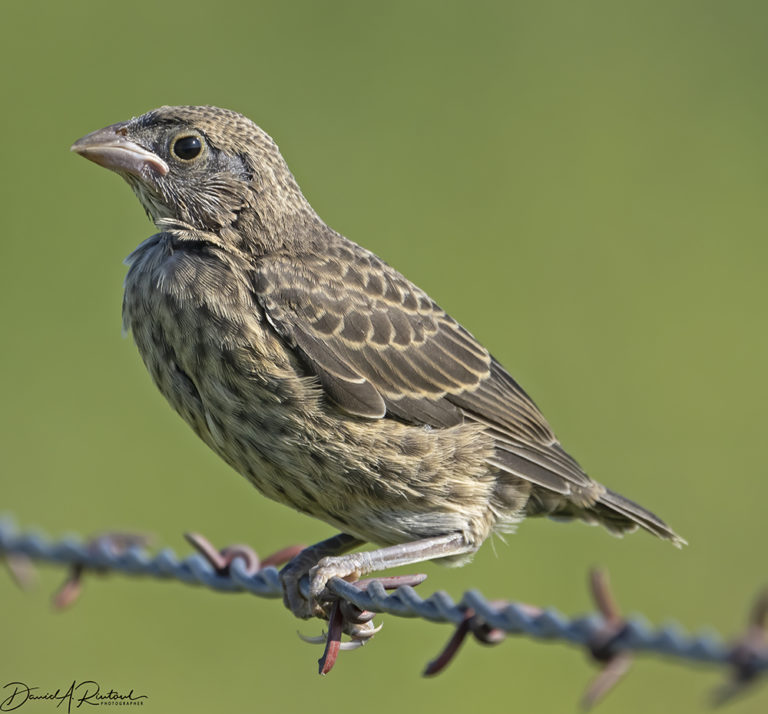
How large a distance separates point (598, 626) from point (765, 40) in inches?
405

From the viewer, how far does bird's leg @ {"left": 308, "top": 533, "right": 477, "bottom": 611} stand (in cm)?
439

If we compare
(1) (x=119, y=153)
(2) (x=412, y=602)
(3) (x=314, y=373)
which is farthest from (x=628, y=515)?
(1) (x=119, y=153)

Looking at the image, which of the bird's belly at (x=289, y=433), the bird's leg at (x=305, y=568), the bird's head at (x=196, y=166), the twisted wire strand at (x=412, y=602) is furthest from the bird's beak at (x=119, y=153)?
the bird's leg at (x=305, y=568)

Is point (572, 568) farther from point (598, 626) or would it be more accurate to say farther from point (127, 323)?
point (598, 626)

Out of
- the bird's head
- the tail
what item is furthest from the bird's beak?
the tail

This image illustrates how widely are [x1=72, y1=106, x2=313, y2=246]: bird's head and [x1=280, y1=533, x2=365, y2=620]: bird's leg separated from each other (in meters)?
1.32

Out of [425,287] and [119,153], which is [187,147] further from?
[425,287]

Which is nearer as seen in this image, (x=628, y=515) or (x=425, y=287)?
(x=628, y=515)

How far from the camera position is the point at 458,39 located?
11.8 m

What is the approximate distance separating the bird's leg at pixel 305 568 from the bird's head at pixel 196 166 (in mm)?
1323

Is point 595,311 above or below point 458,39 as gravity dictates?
below

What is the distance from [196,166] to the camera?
16.6 feet

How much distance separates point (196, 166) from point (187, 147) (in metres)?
0.09

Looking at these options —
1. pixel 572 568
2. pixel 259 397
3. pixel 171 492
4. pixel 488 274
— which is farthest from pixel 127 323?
pixel 488 274
